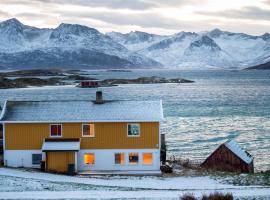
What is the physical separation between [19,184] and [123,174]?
37.1 feet

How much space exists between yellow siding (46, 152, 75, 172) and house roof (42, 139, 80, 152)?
1.50 ft

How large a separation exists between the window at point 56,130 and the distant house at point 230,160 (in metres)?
13.9

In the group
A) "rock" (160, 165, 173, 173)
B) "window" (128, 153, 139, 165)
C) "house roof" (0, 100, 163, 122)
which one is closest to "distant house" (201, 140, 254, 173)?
"rock" (160, 165, 173, 173)

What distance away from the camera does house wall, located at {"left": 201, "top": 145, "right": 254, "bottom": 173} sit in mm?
47312

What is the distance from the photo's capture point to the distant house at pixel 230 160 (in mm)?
47281

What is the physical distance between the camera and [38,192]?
104 feet

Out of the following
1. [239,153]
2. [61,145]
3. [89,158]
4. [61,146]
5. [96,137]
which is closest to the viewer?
[61,146]

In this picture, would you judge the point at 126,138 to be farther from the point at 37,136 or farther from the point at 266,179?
the point at 266,179

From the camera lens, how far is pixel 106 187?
34.3 metres

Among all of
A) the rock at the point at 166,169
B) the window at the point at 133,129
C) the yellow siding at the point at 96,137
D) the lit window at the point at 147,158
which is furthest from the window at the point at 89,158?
the rock at the point at 166,169

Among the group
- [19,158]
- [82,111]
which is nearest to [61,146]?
[82,111]

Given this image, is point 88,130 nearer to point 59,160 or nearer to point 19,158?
point 59,160

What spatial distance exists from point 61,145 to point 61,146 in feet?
0.75

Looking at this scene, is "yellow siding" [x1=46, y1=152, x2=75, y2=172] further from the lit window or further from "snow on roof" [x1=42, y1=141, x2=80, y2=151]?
the lit window
